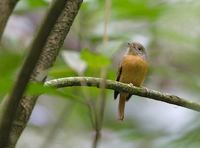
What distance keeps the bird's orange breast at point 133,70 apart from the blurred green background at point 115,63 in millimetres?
75

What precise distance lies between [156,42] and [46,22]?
305 centimetres

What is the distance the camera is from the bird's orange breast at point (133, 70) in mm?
3945

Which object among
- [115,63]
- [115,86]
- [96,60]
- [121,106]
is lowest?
[115,63]

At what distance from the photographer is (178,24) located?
430 centimetres

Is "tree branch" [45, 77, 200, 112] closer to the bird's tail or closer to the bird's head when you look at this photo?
the bird's tail

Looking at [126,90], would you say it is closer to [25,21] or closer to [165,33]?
[165,33]

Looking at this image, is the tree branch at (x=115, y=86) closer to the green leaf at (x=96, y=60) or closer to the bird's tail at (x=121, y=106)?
the green leaf at (x=96, y=60)

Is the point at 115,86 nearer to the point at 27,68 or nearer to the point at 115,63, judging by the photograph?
the point at 27,68

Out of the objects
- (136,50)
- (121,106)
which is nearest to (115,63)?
(136,50)

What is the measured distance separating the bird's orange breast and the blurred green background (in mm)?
75

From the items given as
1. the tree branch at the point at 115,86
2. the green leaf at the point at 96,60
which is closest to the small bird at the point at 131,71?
the tree branch at the point at 115,86

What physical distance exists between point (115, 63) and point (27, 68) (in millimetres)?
4203

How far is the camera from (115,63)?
205 inches

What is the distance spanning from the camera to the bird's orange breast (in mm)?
3945
